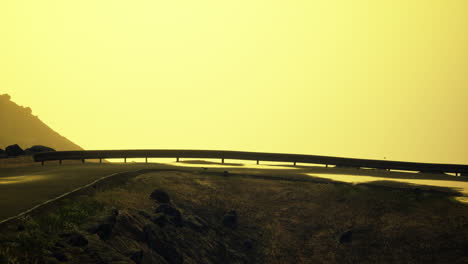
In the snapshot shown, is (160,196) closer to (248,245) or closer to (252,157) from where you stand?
(248,245)

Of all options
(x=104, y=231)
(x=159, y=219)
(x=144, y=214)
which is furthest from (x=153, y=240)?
(x=104, y=231)

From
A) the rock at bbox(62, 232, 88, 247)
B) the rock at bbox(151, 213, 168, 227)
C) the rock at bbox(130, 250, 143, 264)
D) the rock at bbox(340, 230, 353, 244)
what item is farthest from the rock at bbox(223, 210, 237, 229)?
the rock at bbox(62, 232, 88, 247)

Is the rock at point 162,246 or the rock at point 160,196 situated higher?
the rock at point 160,196

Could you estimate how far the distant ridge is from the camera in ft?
424

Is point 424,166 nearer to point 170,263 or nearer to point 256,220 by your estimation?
point 256,220

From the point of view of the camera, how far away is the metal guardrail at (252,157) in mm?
47344

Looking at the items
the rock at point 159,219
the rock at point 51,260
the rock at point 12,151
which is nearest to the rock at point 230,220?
the rock at point 159,219

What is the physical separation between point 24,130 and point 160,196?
117 meters

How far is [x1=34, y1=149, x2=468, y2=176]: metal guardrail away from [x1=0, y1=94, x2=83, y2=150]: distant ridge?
3237 inches

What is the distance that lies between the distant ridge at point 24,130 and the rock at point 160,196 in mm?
102263

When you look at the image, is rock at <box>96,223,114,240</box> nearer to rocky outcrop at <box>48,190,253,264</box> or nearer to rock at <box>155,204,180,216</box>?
rocky outcrop at <box>48,190,253,264</box>

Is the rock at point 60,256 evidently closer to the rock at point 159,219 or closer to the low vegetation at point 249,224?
the low vegetation at point 249,224

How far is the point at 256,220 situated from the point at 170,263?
9.81 metres

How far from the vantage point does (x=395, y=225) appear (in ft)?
99.2
